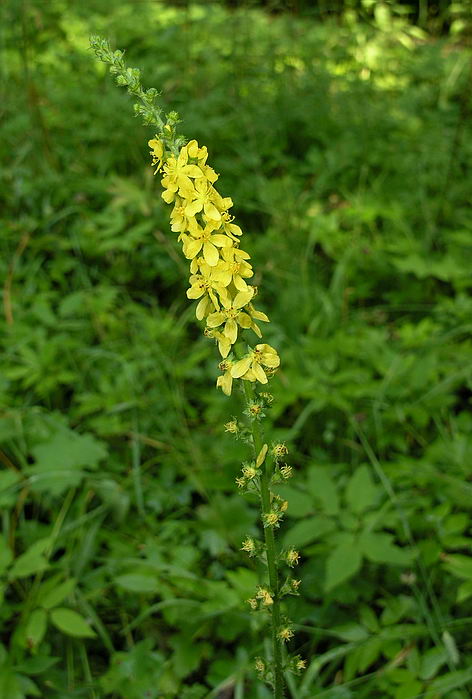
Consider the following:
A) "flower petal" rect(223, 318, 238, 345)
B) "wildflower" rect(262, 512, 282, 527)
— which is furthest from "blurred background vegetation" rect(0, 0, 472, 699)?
"flower petal" rect(223, 318, 238, 345)

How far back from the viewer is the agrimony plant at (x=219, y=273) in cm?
114

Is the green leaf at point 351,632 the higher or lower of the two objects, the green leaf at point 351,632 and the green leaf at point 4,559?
the lower

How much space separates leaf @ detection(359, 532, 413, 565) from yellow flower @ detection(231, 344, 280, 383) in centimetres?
102

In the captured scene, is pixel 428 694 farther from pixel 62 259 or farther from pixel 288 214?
pixel 62 259

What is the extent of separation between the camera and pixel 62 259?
3.79 m

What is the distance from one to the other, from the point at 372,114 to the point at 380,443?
8.83 feet

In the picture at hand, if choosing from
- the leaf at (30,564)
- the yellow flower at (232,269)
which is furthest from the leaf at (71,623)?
the yellow flower at (232,269)

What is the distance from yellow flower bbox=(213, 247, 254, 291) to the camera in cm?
116

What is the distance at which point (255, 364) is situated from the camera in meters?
1.22

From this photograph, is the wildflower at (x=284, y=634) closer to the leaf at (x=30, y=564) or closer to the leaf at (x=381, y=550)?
the leaf at (x=381, y=550)

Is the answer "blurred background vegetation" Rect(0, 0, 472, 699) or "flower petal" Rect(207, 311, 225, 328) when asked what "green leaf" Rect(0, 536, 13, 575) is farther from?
"flower petal" Rect(207, 311, 225, 328)

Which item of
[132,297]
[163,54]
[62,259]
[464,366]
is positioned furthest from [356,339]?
[163,54]

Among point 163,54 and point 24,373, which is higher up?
point 163,54

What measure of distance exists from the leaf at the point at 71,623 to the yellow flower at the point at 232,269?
1253mm
